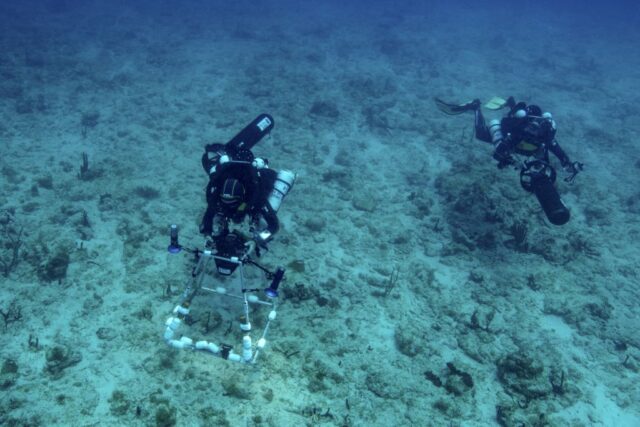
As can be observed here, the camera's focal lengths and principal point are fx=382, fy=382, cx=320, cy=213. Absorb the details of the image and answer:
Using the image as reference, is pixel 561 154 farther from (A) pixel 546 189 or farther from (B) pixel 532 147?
(A) pixel 546 189

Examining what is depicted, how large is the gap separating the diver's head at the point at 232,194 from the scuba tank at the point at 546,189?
559cm

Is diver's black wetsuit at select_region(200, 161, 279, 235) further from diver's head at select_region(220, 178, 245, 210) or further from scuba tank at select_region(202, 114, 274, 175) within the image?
scuba tank at select_region(202, 114, 274, 175)

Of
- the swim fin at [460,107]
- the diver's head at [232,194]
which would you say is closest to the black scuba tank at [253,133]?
the diver's head at [232,194]

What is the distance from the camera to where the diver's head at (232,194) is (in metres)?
5.17

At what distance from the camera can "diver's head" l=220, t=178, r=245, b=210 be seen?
5.17 metres

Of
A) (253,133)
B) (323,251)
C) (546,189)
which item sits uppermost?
(546,189)

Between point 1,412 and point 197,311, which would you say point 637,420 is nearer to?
point 197,311

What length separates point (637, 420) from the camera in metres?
5.80

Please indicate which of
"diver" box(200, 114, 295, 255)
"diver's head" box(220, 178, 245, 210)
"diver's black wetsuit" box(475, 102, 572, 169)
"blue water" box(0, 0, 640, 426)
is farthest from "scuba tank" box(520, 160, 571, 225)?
"diver's head" box(220, 178, 245, 210)

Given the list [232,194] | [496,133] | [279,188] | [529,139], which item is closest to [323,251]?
[279,188]

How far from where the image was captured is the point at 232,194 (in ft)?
17.0

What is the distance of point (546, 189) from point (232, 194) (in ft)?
19.2

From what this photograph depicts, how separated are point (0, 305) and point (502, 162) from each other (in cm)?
991

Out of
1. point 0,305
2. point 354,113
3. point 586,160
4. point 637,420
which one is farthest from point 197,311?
point 586,160
